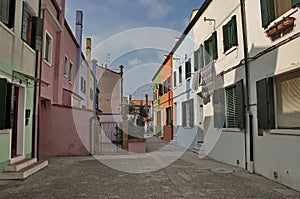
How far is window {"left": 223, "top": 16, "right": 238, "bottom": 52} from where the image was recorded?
30.3 feet

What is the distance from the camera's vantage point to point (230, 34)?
31.9 feet

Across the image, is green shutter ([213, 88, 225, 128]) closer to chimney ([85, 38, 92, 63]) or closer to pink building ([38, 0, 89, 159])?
pink building ([38, 0, 89, 159])

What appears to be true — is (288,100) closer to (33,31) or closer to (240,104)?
(240,104)

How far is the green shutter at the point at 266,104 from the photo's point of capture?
6.95 meters

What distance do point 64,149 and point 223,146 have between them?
7.29 metres

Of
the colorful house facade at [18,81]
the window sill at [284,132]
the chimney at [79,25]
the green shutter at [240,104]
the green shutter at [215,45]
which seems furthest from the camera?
the chimney at [79,25]

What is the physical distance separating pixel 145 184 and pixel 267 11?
5.71 m

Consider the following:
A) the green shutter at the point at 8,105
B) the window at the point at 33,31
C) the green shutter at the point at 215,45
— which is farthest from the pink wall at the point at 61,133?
the green shutter at the point at 215,45

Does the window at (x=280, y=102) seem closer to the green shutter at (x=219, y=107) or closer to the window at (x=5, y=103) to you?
the green shutter at (x=219, y=107)

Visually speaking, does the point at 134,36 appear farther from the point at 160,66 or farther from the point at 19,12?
the point at 160,66

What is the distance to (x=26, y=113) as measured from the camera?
350 inches

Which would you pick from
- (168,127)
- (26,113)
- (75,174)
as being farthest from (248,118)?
(168,127)

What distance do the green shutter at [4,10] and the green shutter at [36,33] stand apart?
2.15 meters

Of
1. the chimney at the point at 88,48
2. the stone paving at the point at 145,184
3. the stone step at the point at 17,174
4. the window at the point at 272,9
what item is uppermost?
the chimney at the point at 88,48
